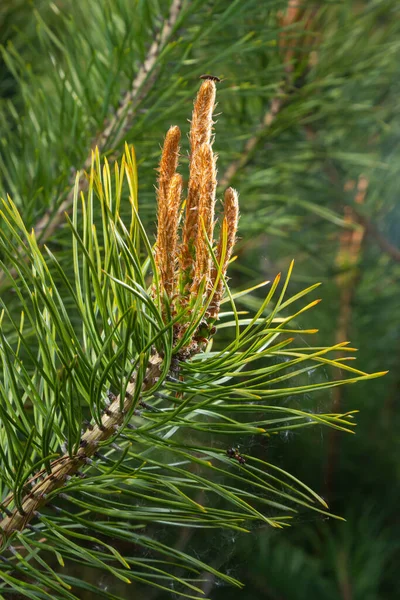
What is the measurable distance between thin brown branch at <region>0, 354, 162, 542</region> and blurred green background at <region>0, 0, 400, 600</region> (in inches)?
2.6

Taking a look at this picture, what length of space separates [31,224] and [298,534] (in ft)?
1.57

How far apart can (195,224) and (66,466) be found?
0.31ft

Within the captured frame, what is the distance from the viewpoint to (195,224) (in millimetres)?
228

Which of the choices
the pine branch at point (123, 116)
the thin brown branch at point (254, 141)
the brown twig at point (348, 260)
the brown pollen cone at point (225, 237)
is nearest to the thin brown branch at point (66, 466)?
the brown pollen cone at point (225, 237)

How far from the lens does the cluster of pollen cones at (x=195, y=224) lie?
215mm

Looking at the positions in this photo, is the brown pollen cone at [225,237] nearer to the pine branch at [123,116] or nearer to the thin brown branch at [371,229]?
the pine branch at [123,116]

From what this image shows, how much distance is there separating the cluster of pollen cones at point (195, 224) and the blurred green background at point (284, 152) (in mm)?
83

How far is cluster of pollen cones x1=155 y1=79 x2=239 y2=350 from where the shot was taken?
22 cm

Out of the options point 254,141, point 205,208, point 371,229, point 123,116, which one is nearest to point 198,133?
point 205,208

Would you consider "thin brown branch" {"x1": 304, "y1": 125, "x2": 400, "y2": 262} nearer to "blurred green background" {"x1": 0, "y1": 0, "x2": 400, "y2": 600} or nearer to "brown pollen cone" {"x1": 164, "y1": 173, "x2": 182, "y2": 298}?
"blurred green background" {"x1": 0, "y1": 0, "x2": 400, "y2": 600}

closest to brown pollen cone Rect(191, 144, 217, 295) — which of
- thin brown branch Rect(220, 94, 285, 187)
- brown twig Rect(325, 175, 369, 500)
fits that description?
thin brown branch Rect(220, 94, 285, 187)

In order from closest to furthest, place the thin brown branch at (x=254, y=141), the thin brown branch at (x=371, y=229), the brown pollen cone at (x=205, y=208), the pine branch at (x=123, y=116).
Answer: the brown pollen cone at (x=205, y=208) < the pine branch at (x=123, y=116) < the thin brown branch at (x=254, y=141) < the thin brown branch at (x=371, y=229)

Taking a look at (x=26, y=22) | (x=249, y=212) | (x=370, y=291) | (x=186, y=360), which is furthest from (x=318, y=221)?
(x=186, y=360)

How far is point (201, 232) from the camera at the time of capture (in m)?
0.22
